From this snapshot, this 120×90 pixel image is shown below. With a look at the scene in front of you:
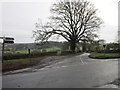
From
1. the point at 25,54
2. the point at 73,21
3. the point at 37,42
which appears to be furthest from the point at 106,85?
the point at 73,21

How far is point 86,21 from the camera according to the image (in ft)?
117

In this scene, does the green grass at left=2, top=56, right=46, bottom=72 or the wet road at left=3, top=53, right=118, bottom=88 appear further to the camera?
the green grass at left=2, top=56, right=46, bottom=72

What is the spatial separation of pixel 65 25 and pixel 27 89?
31178 millimetres

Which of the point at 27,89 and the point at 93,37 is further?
the point at 93,37

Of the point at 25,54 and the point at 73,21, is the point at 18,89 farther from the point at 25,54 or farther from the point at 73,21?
the point at 73,21

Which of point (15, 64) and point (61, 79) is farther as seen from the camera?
point (15, 64)

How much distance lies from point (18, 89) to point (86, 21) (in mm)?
31772

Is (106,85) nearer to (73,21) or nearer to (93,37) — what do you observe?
(93,37)

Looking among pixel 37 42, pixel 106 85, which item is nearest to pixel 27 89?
pixel 106 85

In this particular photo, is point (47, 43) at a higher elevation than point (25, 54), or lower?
higher

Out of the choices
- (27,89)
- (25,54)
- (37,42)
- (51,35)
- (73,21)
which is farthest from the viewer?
(73,21)

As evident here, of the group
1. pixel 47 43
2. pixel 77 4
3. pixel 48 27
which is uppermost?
pixel 77 4

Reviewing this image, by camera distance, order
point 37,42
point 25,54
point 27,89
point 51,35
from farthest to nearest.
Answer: point 51,35, point 37,42, point 25,54, point 27,89

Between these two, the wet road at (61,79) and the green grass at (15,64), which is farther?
the green grass at (15,64)
